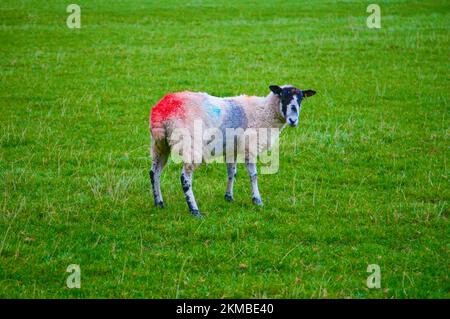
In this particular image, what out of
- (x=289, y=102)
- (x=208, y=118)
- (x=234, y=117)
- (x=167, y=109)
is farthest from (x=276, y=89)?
(x=167, y=109)

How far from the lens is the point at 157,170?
9719mm

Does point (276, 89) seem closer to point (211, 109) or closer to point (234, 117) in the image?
point (234, 117)

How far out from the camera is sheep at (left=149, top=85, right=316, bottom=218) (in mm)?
9195

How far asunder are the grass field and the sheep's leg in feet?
0.80

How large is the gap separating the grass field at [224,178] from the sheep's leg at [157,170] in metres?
0.24

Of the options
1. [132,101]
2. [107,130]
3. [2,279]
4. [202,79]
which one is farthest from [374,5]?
[2,279]

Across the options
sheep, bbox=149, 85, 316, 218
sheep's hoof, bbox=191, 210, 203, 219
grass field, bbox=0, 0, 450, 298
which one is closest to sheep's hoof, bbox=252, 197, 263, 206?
sheep, bbox=149, 85, 316, 218

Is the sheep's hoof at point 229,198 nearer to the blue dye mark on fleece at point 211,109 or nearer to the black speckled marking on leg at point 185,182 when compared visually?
the black speckled marking on leg at point 185,182

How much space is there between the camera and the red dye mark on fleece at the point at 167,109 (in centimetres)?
916

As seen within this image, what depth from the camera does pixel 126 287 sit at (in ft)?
23.5

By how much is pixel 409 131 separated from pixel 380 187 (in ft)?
12.9

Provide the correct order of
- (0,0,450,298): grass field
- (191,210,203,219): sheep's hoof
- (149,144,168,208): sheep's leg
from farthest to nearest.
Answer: (149,144,168,208): sheep's leg
(191,210,203,219): sheep's hoof
(0,0,450,298): grass field

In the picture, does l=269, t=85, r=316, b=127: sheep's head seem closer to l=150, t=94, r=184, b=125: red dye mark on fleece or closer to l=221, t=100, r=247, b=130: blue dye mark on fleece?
l=221, t=100, r=247, b=130: blue dye mark on fleece

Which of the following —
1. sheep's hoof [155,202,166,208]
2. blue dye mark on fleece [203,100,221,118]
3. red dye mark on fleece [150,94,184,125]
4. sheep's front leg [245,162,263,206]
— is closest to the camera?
red dye mark on fleece [150,94,184,125]
